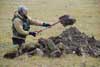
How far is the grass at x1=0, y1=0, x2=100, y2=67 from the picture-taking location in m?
11.0

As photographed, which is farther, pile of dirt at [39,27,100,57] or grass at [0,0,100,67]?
pile of dirt at [39,27,100,57]

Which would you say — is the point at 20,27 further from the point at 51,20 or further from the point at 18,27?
the point at 51,20

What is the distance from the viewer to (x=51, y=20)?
16578 millimetres

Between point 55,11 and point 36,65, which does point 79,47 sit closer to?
point 36,65

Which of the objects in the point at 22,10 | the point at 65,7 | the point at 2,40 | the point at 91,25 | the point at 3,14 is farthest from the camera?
the point at 65,7

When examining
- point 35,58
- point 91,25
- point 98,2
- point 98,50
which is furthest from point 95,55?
point 98,2

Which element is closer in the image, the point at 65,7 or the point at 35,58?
the point at 35,58

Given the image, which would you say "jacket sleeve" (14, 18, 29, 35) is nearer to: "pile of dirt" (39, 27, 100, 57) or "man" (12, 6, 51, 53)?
"man" (12, 6, 51, 53)

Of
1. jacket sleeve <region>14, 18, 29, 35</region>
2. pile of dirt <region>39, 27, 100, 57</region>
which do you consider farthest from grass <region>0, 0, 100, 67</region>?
jacket sleeve <region>14, 18, 29, 35</region>

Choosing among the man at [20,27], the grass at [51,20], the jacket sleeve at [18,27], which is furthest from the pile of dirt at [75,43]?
the jacket sleeve at [18,27]

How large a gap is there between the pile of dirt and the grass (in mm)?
271

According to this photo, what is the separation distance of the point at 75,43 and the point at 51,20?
4829 mm

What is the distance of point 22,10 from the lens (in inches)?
452

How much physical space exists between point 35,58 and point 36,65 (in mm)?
463
